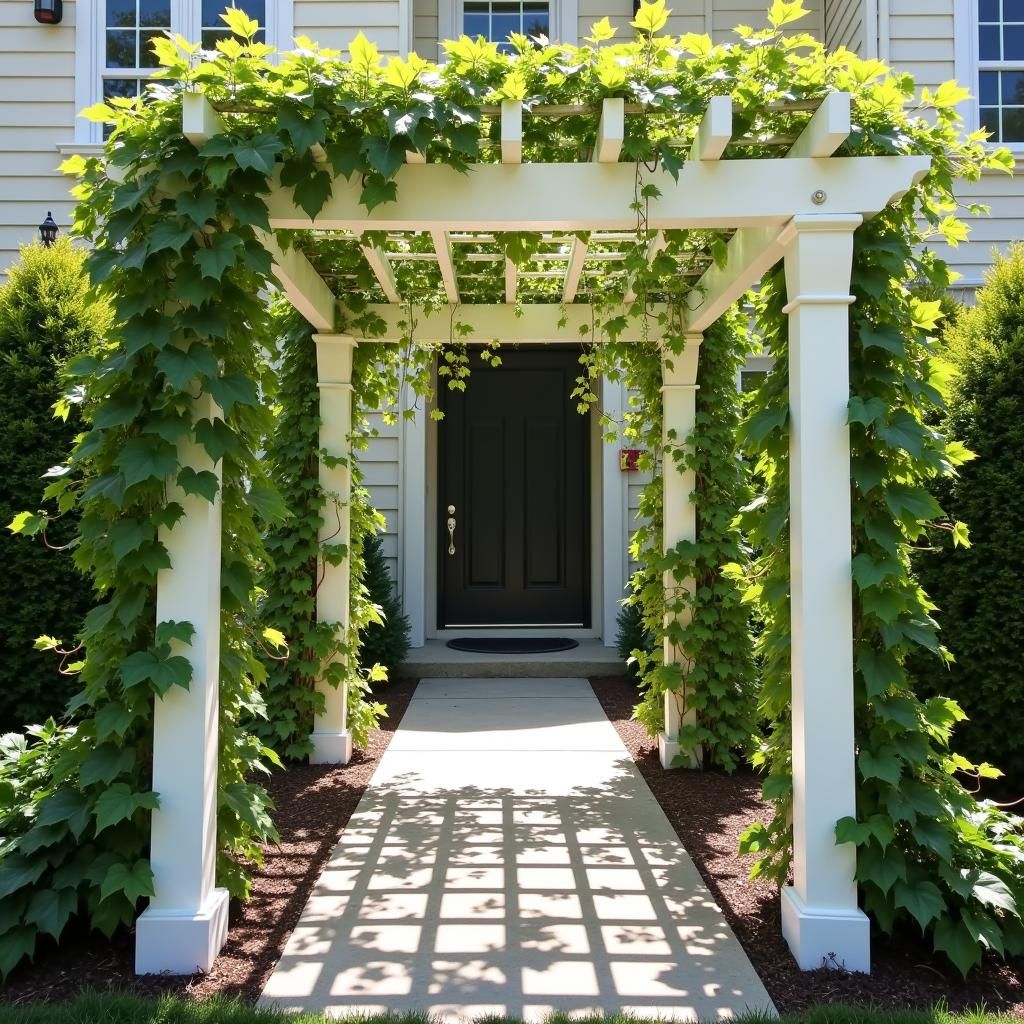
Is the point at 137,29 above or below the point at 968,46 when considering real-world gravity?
above

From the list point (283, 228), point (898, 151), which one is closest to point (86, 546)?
point (283, 228)

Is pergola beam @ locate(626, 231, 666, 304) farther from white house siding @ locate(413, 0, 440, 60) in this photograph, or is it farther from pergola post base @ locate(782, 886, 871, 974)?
white house siding @ locate(413, 0, 440, 60)

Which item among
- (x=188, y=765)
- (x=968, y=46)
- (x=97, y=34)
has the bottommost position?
(x=188, y=765)

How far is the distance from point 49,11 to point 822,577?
6.84 m

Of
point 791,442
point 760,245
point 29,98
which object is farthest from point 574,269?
point 29,98

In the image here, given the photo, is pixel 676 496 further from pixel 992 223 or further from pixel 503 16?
pixel 503 16

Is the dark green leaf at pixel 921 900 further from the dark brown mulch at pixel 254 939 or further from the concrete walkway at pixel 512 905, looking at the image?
the dark brown mulch at pixel 254 939

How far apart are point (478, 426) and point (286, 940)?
5595 mm

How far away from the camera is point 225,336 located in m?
2.80

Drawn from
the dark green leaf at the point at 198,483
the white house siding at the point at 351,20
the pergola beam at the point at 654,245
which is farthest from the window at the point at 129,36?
the dark green leaf at the point at 198,483

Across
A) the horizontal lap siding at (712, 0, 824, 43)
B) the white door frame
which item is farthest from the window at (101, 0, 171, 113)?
the horizontal lap siding at (712, 0, 824, 43)

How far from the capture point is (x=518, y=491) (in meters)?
8.16

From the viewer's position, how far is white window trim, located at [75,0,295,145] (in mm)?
6840

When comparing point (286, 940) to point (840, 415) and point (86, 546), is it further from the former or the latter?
point (840, 415)
